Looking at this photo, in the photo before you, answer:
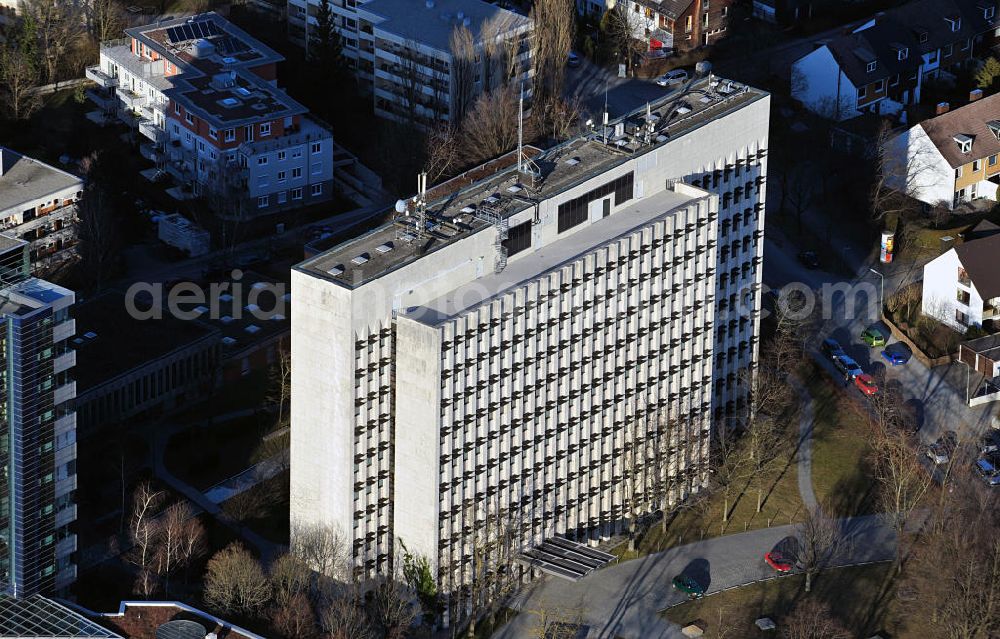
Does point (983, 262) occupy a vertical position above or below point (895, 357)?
above

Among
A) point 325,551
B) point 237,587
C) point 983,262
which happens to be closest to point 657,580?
point 325,551

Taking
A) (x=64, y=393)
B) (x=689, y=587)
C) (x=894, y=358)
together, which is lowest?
(x=689, y=587)

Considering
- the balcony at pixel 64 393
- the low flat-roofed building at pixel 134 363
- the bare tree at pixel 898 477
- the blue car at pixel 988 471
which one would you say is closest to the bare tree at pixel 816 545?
the bare tree at pixel 898 477

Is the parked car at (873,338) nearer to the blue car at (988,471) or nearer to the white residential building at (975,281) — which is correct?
the white residential building at (975,281)

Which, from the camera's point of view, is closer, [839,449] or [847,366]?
[839,449]

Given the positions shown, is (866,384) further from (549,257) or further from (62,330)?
(62,330)

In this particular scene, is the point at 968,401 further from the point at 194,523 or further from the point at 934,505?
the point at 194,523

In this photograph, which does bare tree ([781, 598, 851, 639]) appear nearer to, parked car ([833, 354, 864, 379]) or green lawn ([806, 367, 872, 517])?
green lawn ([806, 367, 872, 517])
